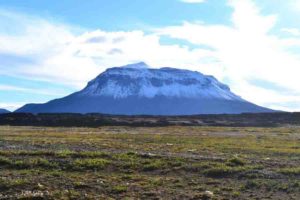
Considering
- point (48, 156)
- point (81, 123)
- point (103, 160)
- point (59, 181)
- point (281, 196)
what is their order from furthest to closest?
point (81, 123) → point (48, 156) → point (103, 160) → point (59, 181) → point (281, 196)

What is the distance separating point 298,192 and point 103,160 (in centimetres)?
1347

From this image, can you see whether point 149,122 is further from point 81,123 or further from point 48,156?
point 48,156

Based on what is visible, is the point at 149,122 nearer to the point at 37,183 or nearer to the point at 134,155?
the point at 134,155

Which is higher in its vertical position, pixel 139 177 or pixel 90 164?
pixel 90 164

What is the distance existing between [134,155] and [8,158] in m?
9.29

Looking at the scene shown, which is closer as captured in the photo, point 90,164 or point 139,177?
point 139,177

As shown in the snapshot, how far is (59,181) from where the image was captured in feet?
95.0

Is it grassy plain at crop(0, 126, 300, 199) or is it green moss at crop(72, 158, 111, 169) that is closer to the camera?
grassy plain at crop(0, 126, 300, 199)

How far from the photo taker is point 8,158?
121 feet

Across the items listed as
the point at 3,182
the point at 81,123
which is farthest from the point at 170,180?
the point at 81,123

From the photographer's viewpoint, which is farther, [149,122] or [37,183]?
[149,122]

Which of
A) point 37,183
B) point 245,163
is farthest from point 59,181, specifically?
point 245,163

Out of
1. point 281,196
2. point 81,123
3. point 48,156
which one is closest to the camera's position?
point 281,196

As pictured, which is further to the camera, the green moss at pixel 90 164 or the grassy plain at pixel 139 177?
the green moss at pixel 90 164
